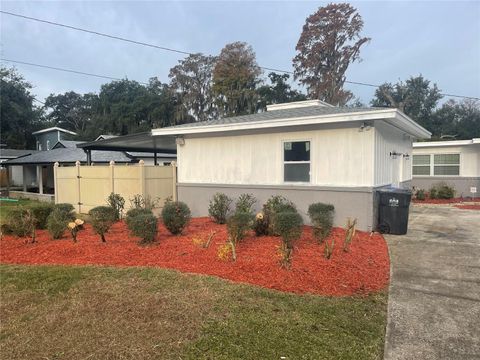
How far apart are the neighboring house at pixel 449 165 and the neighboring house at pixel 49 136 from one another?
117 ft

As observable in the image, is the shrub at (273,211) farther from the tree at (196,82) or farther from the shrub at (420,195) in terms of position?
the tree at (196,82)

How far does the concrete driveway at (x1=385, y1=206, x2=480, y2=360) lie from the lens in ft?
10.8

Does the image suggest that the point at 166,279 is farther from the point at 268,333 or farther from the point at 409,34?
the point at 409,34

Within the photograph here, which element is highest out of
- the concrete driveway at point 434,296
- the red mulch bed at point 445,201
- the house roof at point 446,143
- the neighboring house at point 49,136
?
the neighboring house at point 49,136

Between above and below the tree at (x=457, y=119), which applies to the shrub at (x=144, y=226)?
below

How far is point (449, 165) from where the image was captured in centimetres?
1700

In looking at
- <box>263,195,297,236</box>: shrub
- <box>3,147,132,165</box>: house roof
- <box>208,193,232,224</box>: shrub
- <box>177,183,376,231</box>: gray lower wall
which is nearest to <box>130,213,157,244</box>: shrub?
<box>263,195,297,236</box>: shrub

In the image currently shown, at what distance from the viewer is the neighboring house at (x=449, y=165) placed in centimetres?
1638

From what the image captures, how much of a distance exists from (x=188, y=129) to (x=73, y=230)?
469cm

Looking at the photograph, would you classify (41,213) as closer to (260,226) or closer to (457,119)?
(260,226)

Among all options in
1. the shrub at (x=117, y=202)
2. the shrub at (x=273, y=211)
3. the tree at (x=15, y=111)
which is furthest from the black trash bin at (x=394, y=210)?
the tree at (x=15, y=111)

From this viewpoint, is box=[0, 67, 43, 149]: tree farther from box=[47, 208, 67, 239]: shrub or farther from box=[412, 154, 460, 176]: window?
box=[412, 154, 460, 176]: window

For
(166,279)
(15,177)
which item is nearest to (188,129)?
(166,279)

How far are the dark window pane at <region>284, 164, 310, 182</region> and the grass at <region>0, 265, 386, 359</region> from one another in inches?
194
